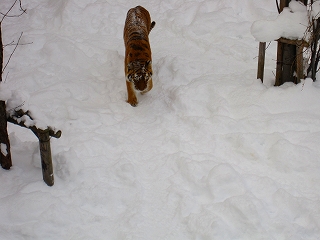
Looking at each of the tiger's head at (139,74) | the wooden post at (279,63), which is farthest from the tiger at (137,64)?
the wooden post at (279,63)

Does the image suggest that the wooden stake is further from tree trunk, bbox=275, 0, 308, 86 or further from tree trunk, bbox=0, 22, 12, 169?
tree trunk, bbox=0, 22, 12, 169

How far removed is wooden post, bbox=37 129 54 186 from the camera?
3.76 meters

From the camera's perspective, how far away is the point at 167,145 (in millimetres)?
4719

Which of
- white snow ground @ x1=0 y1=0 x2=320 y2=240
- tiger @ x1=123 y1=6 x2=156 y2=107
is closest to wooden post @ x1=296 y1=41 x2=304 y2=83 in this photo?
white snow ground @ x1=0 y1=0 x2=320 y2=240

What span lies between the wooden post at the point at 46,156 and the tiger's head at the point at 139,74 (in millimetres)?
2012

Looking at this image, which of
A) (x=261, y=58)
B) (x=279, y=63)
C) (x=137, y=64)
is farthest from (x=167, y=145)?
(x=279, y=63)

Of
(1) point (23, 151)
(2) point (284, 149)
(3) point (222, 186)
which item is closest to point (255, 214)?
(3) point (222, 186)

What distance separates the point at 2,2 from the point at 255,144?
20.4ft

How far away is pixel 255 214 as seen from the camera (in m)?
3.56

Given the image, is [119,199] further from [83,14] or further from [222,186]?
[83,14]

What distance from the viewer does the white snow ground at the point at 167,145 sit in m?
3.59

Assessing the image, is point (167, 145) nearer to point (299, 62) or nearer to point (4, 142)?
point (4, 142)

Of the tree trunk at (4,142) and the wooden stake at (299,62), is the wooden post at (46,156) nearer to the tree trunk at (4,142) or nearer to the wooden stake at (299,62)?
the tree trunk at (4,142)

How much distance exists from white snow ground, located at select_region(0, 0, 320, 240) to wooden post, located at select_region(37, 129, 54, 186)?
10cm
